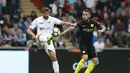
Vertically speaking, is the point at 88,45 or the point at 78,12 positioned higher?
the point at 78,12

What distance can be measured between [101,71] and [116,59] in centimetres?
73

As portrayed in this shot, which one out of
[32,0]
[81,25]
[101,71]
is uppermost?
[32,0]

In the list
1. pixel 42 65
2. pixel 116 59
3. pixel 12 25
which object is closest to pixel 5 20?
pixel 12 25

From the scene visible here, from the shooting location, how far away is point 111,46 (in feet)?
72.5

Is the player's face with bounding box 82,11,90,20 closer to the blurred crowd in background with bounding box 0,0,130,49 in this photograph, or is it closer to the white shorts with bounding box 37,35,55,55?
the white shorts with bounding box 37,35,55,55

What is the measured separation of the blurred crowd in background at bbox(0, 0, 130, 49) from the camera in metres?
22.1

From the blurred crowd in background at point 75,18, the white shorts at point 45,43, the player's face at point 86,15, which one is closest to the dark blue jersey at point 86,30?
the player's face at point 86,15

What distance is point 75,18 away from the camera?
2362 cm

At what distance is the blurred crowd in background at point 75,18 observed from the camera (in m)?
22.1

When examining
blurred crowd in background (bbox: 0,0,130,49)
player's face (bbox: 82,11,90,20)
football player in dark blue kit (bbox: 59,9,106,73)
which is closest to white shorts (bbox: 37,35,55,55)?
football player in dark blue kit (bbox: 59,9,106,73)

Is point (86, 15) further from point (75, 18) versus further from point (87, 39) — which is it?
point (75, 18)

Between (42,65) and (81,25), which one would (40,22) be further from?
(42,65)

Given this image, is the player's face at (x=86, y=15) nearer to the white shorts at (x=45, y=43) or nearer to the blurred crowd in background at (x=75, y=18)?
the white shorts at (x=45, y=43)

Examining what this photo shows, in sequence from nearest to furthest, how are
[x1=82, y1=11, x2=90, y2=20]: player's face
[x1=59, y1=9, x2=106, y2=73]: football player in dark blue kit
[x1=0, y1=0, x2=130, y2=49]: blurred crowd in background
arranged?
[x1=82, y1=11, x2=90, y2=20]: player's face, [x1=59, y1=9, x2=106, y2=73]: football player in dark blue kit, [x1=0, y1=0, x2=130, y2=49]: blurred crowd in background
